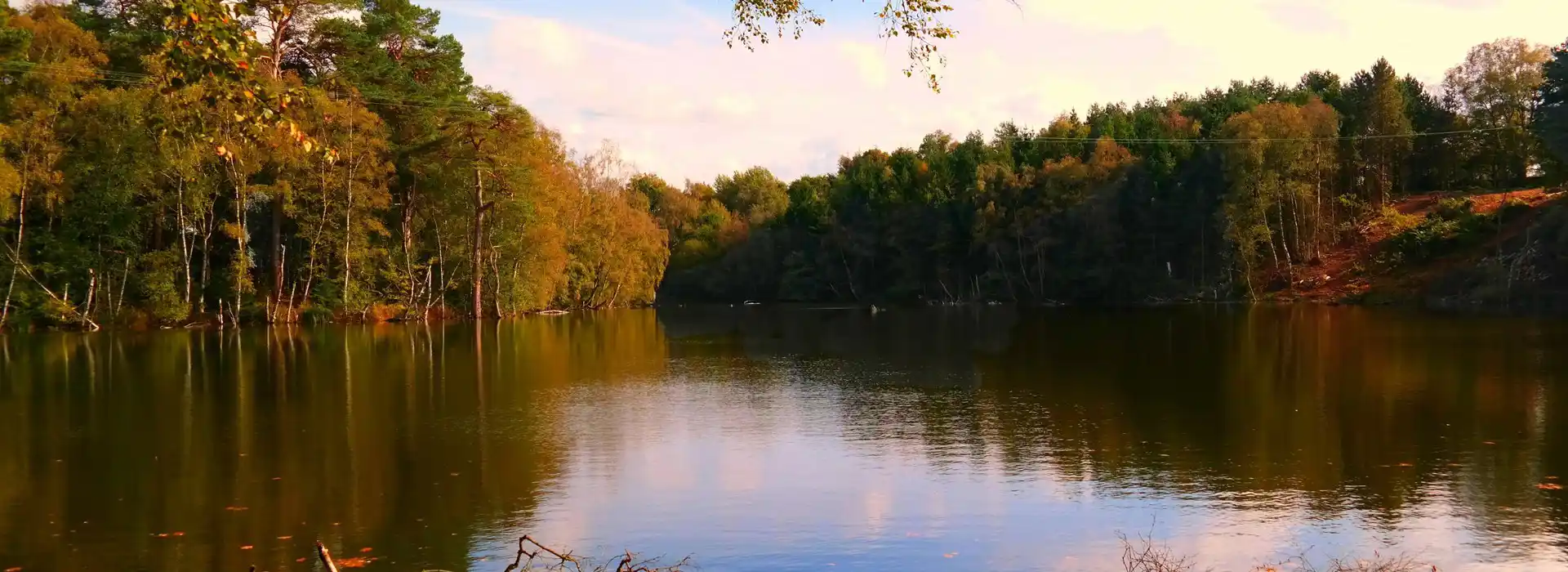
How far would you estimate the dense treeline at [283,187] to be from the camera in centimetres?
4447

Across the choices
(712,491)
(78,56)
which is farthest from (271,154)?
(712,491)

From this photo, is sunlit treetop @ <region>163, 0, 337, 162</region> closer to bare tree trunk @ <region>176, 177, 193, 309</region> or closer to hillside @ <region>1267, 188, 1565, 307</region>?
bare tree trunk @ <region>176, 177, 193, 309</region>

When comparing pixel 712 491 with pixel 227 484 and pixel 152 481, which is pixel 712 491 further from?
pixel 152 481

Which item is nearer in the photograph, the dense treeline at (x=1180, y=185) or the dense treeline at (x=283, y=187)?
the dense treeline at (x=283, y=187)

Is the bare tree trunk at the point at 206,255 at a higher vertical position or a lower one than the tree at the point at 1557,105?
lower

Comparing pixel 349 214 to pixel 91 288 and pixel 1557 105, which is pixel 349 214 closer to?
→ pixel 91 288

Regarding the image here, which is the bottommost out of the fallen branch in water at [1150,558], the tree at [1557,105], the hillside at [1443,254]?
the fallen branch in water at [1150,558]

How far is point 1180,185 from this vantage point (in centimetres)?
7475

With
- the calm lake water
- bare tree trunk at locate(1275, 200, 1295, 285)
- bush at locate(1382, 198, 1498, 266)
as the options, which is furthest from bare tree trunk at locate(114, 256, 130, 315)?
bush at locate(1382, 198, 1498, 266)

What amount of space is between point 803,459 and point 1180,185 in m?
66.3

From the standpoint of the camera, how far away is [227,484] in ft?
43.7

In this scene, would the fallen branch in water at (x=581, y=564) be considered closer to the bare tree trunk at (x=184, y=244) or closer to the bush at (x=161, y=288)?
the bare tree trunk at (x=184, y=244)

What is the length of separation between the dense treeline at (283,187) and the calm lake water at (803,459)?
17.5m

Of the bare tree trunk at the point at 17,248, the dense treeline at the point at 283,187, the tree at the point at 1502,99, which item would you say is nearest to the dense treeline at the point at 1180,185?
the tree at the point at 1502,99
